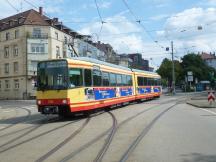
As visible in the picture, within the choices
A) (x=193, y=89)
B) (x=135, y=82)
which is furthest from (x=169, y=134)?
(x=193, y=89)

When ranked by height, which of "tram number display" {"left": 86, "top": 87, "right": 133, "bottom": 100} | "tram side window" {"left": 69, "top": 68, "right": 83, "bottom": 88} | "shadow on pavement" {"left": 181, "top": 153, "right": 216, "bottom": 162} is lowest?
"shadow on pavement" {"left": 181, "top": 153, "right": 216, "bottom": 162}

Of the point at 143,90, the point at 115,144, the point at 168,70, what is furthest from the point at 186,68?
the point at 115,144

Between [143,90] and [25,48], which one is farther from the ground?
[25,48]

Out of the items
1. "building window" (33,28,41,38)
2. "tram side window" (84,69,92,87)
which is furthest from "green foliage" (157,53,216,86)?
"tram side window" (84,69,92,87)

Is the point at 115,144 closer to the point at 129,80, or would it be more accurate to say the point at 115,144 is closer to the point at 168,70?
the point at 129,80

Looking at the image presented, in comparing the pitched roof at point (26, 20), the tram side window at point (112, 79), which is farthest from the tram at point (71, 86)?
the pitched roof at point (26, 20)

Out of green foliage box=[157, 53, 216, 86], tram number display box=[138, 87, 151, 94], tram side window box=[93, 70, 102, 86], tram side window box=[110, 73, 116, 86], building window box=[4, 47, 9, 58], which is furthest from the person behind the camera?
green foliage box=[157, 53, 216, 86]

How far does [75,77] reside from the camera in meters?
20.9

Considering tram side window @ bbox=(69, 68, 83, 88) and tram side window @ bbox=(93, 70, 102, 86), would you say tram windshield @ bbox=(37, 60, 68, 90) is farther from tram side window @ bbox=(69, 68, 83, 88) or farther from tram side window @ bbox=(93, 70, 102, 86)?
tram side window @ bbox=(93, 70, 102, 86)

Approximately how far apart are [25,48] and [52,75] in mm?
51798

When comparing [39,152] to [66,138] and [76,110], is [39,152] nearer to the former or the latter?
[66,138]

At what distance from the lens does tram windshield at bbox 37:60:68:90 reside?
20.4 meters

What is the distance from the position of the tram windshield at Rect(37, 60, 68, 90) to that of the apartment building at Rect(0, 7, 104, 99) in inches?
1905

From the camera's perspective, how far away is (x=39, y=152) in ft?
35.9
